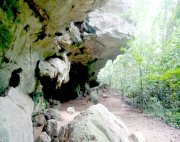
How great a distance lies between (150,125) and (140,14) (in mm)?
7997

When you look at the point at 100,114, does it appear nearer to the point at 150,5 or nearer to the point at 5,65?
the point at 5,65

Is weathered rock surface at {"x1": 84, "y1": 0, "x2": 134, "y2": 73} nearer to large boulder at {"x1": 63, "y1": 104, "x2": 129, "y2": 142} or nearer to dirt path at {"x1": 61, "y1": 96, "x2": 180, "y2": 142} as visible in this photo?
dirt path at {"x1": 61, "y1": 96, "x2": 180, "y2": 142}

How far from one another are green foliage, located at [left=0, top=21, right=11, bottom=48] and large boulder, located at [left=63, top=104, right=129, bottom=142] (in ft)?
8.28

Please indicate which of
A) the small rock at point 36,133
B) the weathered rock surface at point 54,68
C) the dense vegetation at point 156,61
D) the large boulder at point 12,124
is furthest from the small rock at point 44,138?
the dense vegetation at point 156,61

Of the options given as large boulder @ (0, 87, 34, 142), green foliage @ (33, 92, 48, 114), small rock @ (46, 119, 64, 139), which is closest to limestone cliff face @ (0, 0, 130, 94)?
green foliage @ (33, 92, 48, 114)

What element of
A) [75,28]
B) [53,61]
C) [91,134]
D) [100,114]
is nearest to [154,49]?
[75,28]

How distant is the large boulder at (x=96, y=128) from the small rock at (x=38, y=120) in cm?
273

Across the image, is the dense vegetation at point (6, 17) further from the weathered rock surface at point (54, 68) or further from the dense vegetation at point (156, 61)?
the dense vegetation at point (156, 61)

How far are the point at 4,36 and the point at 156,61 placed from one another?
8089mm

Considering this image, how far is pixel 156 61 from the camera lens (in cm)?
1186

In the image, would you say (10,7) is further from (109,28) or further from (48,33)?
(109,28)

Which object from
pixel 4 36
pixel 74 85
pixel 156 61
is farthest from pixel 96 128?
pixel 74 85

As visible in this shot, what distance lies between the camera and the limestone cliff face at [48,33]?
611 centimetres

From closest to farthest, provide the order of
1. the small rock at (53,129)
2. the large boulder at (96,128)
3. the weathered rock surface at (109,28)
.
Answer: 1. the large boulder at (96,128)
2. the small rock at (53,129)
3. the weathered rock surface at (109,28)
